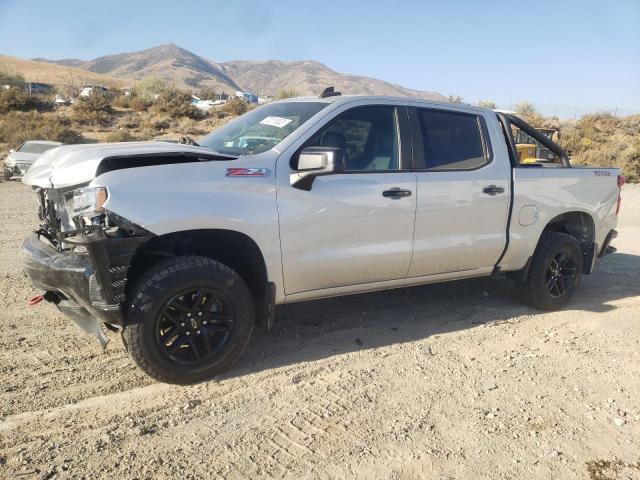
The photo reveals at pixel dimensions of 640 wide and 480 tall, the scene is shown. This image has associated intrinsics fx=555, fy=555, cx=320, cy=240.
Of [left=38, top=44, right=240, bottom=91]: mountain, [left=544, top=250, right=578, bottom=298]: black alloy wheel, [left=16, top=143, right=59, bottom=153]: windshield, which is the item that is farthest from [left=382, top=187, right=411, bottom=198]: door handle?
[left=38, top=44, right=240, bottom=91]: mountain

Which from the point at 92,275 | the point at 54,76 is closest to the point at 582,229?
the point at 92,275

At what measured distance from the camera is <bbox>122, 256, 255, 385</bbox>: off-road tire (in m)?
3.45

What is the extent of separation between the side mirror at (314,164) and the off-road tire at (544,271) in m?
2.52

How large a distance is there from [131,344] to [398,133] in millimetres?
2600

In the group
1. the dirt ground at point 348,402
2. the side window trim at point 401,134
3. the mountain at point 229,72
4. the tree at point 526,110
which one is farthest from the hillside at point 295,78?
the dirt ground at point 348,402

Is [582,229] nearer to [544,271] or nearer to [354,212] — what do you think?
[544,271]

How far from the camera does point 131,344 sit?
137 inches

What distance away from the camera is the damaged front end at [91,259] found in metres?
3.27

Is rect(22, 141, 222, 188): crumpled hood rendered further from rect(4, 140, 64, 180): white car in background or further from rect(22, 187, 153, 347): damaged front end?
rect(4, 140, 64, 180): white car in background

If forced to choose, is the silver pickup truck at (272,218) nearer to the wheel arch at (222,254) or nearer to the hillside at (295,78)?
the wheel arch at (222,254)

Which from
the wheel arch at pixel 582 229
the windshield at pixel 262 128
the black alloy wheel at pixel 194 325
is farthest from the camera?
the wheel arch at pixel 582 229

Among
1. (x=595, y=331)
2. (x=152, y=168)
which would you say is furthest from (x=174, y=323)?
(x=595, y=331)

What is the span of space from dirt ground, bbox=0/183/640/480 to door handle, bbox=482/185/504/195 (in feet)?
3.94

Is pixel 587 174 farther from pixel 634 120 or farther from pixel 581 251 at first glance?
pixel 634 120
